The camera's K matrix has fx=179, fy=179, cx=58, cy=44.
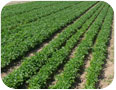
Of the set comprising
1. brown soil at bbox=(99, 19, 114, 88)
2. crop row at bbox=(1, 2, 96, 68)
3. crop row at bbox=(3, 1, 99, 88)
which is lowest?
brown soil at bbox=(99, 19, 114, 88)

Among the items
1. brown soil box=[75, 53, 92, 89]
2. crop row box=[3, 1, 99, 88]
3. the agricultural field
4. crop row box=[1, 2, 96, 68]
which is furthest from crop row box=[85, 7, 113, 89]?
crop row box=[1, 2, 96, 68]

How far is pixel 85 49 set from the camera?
10.1 meters

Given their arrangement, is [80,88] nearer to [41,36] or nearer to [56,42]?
[56,42]

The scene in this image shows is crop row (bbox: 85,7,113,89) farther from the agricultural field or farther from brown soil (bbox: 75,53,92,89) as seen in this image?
brown soil (bbox: 75,53,92,89)

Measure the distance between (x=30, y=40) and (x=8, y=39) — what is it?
4.50ft

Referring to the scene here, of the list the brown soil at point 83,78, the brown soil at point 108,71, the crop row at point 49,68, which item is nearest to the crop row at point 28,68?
the crop row at point 49,68

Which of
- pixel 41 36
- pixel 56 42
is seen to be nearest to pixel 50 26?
pixel 41 36

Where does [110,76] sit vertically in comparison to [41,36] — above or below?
below

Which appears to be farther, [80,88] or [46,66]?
[46,66]

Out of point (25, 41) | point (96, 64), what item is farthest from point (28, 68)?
point (96, 64)

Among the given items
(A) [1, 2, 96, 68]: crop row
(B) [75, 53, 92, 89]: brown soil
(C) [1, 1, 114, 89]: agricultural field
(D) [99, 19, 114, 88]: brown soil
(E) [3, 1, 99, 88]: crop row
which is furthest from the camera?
(A) [1, 2, 96, 68]: crop row

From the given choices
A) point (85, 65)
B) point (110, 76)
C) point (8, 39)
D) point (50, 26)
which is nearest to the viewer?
point (110, 76)

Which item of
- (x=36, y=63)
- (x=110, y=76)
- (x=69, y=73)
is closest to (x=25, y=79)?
(x=36, y=63)

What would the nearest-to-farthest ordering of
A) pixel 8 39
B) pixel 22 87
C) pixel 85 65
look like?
pixel 22 87
pixel 85 65
pixel 8 39
